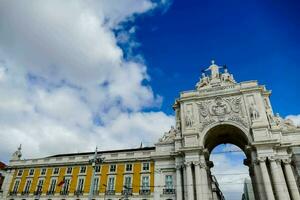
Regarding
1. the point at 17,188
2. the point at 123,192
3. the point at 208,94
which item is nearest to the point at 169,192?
the point at 123,192

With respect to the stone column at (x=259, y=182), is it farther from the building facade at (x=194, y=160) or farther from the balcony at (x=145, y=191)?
the balcony at (x=145, y=191)

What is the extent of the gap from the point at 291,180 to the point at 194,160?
46.2 feet

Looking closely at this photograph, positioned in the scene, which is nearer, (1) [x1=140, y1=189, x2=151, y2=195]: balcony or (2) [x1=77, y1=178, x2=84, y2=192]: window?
(1) [x1=140, y1=189, x2=151, y2=195]: balcony

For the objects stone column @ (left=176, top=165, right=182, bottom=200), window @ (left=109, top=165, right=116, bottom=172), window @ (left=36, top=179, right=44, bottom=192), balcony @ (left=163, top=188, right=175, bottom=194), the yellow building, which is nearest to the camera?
stone column @ (left=176, top=165, right=182, bottom=200)

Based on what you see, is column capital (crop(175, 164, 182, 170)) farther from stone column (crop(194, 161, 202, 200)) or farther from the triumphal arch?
stone column (crop(194, 161, 202, 200))

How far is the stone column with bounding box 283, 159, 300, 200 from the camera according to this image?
34.2m

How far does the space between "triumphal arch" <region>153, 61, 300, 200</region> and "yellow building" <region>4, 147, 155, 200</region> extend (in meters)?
3.26

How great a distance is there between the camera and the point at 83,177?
46438 millimetres

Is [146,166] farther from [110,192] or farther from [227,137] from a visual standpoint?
[227,137]

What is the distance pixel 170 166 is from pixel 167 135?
626cm

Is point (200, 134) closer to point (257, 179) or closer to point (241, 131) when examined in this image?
point (241, 131)

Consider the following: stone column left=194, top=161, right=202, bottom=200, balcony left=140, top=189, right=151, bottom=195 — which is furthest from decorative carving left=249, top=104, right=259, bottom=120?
balcony left=140, top=189, right=151, bottom=195

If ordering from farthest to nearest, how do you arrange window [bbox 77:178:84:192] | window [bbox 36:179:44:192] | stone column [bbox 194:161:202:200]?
1. window [bbox 36:179:44:192]
2. window [bbox 77:178:84:192]
3. stone column [bbox 194:161:202:200]

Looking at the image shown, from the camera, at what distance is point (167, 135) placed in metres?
46.5
